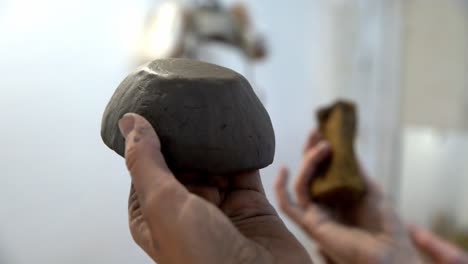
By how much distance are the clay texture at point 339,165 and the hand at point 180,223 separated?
16.7 inches

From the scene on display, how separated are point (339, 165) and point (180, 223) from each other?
517mm

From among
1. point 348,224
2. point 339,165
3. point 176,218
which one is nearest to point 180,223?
point 176,218

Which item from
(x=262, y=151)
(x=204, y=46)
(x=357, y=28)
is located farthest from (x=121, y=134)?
(x=357, y=28)

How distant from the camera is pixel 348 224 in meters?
0.88

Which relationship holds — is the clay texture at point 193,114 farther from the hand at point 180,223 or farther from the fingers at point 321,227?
the fingers at point 321,227

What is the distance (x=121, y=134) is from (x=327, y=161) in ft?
1.73

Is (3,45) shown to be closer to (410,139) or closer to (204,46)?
(204,46)

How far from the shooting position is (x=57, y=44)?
66 centimetres

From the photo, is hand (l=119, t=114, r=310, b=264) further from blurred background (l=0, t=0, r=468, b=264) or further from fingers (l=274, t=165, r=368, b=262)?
fingers (l=274, t=165, r=368, b=262)

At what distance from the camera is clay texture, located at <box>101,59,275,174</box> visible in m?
0.35

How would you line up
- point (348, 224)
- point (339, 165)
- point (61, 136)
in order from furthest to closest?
point (348, 224)
point (339, 165)
point (61, 136)

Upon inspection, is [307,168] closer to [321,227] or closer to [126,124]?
[321,227]

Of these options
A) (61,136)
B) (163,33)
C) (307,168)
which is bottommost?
(307,168)

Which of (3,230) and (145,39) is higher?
(145,39)
